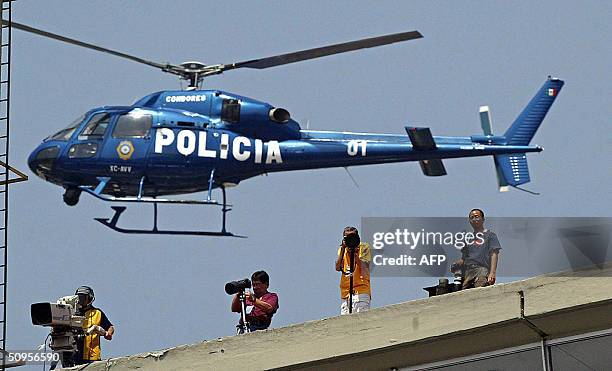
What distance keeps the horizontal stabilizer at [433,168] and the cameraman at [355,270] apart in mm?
19346

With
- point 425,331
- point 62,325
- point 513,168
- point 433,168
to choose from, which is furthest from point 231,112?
point 425,331

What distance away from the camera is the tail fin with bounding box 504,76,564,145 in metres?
32.8

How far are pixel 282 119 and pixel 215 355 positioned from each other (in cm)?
1961

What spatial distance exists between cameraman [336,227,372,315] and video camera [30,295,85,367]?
2573 millimetres

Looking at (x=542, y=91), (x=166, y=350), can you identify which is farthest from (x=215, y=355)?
(x=542, y=91)

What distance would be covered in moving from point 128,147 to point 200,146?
1612 mm

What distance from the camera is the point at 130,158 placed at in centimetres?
3069

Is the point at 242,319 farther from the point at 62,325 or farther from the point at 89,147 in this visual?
the point at 89,147

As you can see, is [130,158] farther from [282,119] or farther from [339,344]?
[339,344]

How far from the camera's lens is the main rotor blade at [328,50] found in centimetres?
2911

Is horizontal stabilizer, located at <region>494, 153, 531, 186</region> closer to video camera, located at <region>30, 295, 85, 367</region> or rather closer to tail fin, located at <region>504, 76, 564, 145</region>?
tail fin, located at <region>504, 76, 564, 145</region>

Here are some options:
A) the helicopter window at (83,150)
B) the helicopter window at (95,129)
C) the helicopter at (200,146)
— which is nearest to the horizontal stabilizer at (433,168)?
the helicopter at (200,146)

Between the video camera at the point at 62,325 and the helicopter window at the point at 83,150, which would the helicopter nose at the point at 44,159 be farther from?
the video camera at the point at 62,325

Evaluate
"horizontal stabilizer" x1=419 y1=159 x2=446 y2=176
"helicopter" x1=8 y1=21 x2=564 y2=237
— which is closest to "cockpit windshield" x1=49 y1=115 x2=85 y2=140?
"helicopter" x1=8 y1=21 x2=564 y2=237
